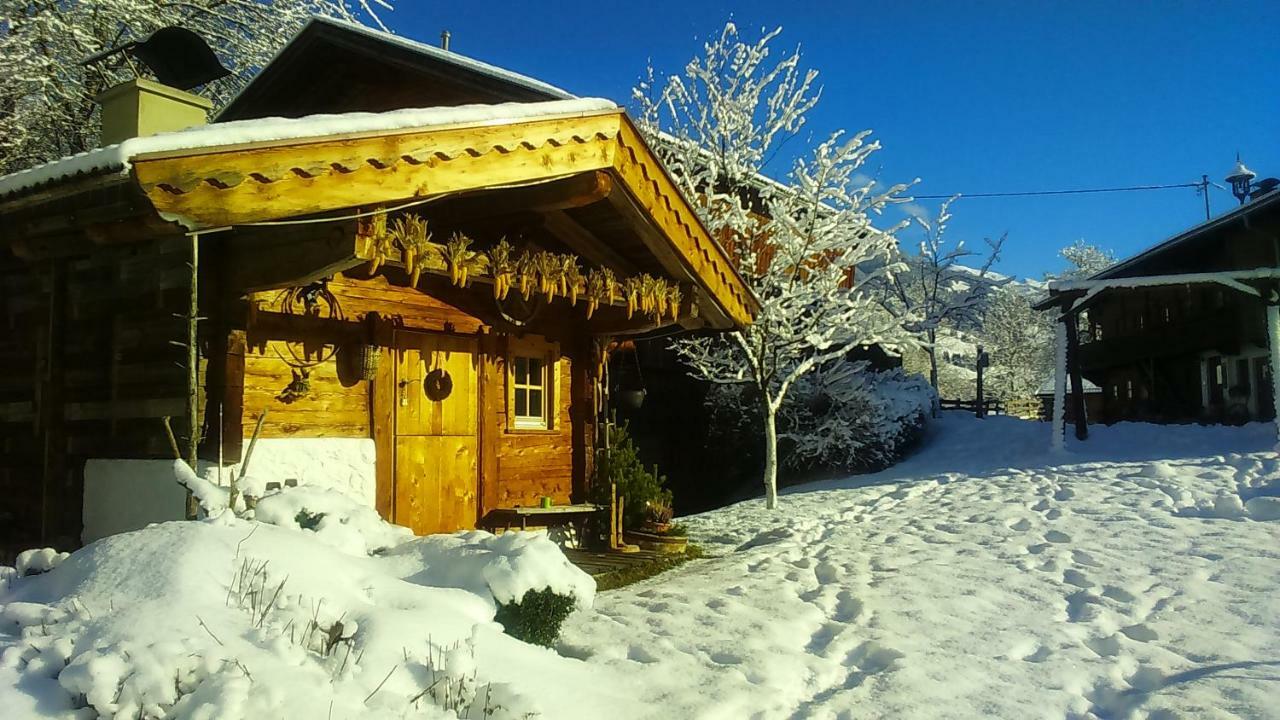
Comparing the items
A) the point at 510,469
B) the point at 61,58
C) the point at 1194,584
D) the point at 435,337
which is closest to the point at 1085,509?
the point at 1194,584

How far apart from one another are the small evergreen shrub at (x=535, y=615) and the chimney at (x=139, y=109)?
5784 mm

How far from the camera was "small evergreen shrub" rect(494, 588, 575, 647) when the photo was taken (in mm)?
5098

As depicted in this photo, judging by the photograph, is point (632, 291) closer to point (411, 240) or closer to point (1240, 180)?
point (411, 240)

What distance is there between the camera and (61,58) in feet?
52.9

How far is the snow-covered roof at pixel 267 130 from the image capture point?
489 centimetres

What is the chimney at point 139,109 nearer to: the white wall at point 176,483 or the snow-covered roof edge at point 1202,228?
the white wall at point 176,483

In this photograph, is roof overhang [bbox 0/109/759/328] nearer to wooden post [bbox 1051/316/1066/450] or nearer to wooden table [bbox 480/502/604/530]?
wooden table [bbox 480/502/604/530]

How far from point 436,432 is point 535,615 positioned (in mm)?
3780

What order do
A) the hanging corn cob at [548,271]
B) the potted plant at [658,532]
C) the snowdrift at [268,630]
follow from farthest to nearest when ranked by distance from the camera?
1. the potted plant at [658,532]
2. the hanging corn cob at [548,271]
3. the snowdrift at [268,630]

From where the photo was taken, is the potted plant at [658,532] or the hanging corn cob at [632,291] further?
the potted plant at [658,532]

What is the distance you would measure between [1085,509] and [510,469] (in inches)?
282

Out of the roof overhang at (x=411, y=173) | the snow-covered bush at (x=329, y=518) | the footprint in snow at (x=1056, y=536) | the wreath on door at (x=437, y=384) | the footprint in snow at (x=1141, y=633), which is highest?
the roof overhang at (x=411, y=173)

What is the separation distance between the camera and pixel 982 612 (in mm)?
6488

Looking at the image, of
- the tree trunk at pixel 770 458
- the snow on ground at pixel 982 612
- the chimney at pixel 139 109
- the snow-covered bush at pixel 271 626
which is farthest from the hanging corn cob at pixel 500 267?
the tree trunk at pixel 770 458
